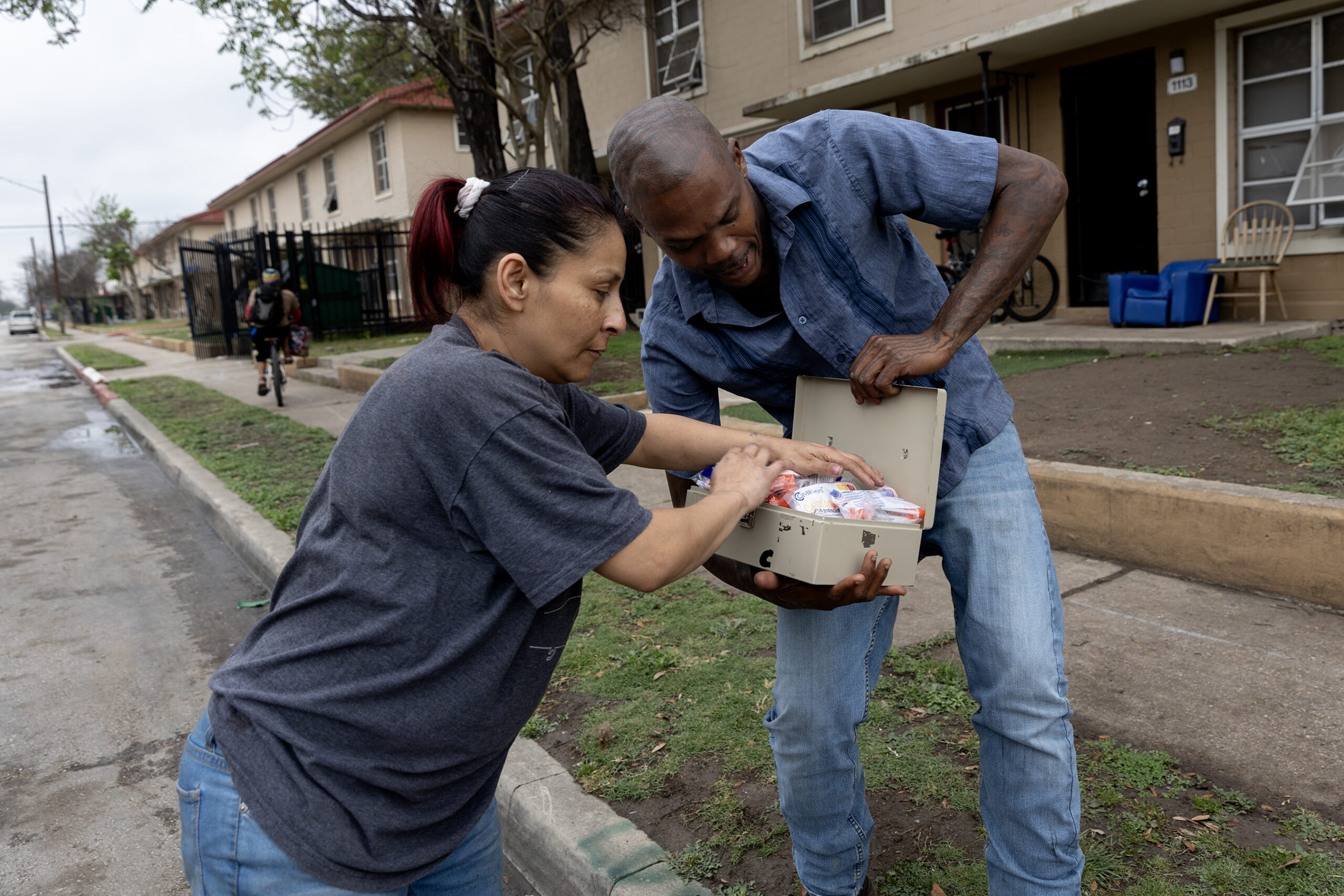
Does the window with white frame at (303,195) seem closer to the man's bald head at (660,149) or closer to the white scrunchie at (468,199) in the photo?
the man's bald head at (660,149)

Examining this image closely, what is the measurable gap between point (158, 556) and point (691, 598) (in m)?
4.12

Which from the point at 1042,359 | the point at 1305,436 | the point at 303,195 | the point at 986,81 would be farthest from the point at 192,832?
the point at 303,195

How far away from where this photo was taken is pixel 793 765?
2.17m

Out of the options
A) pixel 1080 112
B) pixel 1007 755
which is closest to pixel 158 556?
pixel 1007 755

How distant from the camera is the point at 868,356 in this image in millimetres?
2012

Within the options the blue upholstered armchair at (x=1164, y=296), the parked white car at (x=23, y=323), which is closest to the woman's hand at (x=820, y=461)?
the blue upholstered armchair at (x=1164, y=296)

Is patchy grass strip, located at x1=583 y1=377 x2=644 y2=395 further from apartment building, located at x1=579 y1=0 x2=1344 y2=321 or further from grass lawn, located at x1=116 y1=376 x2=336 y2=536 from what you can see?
apartment building, located at x1=579 y1=0 x2=1344 y2=321

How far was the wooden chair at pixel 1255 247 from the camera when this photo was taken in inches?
380

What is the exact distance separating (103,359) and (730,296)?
2607 centimetres

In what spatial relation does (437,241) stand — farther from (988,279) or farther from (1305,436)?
(1305,436)

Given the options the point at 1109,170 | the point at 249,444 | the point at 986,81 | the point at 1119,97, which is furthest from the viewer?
the point at 1109,170

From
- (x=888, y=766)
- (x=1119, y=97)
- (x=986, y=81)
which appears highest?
(x=986, y=81)

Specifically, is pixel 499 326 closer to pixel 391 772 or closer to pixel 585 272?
pixel 585 272

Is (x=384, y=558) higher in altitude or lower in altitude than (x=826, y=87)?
lower
